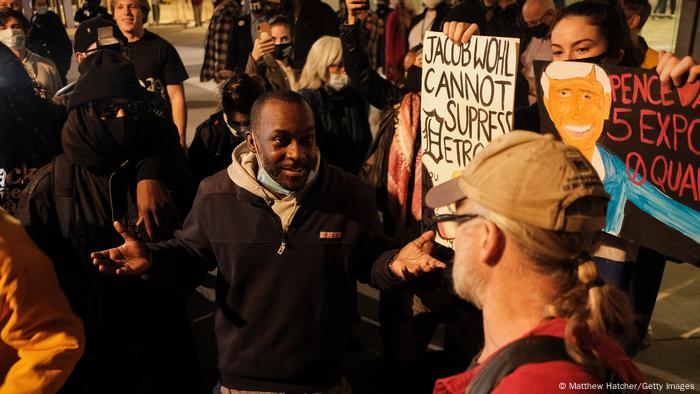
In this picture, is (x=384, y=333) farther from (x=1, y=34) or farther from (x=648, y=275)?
(x=1, y=34)

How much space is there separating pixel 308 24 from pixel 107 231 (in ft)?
18.2

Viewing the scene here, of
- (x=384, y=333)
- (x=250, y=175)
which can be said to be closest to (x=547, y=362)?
(x=250, y=175)

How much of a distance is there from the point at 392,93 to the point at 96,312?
103 inches

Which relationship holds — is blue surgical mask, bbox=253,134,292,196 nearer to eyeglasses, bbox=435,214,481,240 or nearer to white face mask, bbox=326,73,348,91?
eyeglasses, bbox=435,214,481,240

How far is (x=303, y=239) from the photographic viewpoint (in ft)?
8.98

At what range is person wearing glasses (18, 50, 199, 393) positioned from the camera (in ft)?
10.4

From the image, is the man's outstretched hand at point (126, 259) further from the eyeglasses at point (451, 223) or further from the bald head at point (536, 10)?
the bald head at point (536, 10)

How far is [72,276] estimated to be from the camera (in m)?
3.18

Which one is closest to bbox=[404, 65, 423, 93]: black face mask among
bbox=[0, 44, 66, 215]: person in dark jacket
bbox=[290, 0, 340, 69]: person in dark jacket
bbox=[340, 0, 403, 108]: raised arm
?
bbox=[340, 0, 403, 108]: raised arm

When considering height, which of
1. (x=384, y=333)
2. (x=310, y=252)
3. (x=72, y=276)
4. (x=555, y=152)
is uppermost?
(x=555, y=152)

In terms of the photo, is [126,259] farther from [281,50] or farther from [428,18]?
[428,18]

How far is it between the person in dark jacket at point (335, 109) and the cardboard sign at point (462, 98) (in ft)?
4.86

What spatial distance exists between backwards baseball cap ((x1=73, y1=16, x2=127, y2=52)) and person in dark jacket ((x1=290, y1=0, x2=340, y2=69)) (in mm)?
2836

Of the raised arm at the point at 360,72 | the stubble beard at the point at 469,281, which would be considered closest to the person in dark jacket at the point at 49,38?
the raised arm at the point at 360,72
